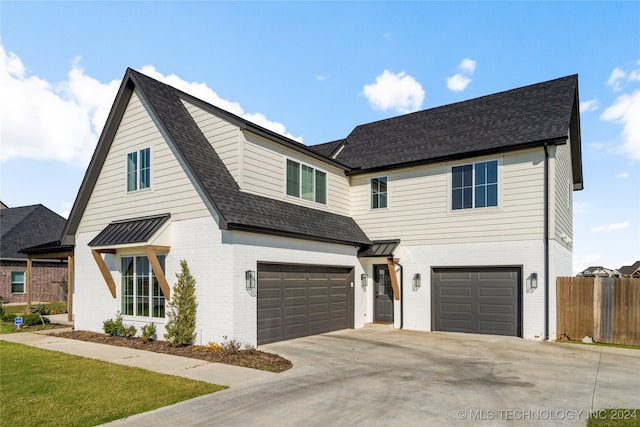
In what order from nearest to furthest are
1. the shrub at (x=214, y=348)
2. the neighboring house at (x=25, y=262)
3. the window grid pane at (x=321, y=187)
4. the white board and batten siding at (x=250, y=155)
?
1. the shrub at (x=214, y=348)
2. the white board and batten siding at (x=250, y=155)
3. the window grid pane at (x=321, y=187)
4. the neighboring house at (x=25, y=262)

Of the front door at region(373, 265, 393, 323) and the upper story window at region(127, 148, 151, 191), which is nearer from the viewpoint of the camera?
the upper story window at region(127, 148, 151, 191)

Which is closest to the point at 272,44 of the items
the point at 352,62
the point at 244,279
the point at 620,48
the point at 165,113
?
the point at 352,62

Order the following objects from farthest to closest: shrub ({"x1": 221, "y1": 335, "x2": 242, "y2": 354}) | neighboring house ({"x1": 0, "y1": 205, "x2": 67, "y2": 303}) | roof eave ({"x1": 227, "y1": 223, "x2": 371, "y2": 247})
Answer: neighboring house ({"x1": 0, "y1": 205, "x2": 67, "y2": 303}) < roof eave ({"x1": 227, "y1": 223, "x2": 371, "y2": 247}) < shrub ({"x1": 221, "y1": 335, "x2": 242, "y2": 354})

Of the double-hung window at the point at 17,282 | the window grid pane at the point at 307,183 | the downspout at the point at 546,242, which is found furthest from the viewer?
the double-hung window at the point at 17,282

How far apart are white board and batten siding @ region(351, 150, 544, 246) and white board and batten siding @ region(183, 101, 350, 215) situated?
3.43 meters

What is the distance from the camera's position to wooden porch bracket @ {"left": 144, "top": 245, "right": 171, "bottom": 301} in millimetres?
11750

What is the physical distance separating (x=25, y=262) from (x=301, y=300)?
23565 millimetres

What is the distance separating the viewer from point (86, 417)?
19.8 ft

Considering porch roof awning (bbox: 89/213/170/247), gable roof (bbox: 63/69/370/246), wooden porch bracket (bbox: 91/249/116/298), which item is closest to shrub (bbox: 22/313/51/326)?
gable roof (bbox: 63/69/370/246)

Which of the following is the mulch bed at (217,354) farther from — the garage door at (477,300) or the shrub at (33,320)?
the garage door at (477,300)

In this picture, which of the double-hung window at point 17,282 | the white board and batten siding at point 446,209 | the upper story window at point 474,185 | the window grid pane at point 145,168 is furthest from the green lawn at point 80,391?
the double-hung window at point 17,282

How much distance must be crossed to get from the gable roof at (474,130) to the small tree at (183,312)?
27.3ft

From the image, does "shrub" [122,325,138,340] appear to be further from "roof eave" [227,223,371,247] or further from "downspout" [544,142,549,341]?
"downspout" [544,142,549,341]

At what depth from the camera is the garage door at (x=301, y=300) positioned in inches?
484
